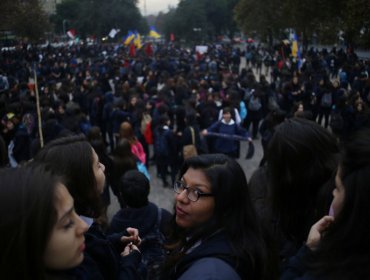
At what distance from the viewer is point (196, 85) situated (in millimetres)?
12547

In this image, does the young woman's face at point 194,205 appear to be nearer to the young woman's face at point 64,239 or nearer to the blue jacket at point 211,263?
the blue jacket at point 211,263

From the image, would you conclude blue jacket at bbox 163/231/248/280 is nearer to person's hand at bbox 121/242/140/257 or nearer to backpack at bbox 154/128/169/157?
person's hand at bbox 121/242/140/257

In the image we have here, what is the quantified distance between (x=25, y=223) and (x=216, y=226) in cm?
94

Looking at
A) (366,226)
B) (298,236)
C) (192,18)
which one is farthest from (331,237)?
(192,18)

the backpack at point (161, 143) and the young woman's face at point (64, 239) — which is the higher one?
the young woman's face at point (64, 239)

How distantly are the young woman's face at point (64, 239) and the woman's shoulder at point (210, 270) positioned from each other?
0.47 meters

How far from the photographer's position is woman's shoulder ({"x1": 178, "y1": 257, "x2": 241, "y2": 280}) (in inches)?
63.2

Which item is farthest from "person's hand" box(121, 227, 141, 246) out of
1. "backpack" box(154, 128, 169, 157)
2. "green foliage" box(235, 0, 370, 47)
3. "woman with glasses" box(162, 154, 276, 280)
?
"green foliage" box(235, 0, 370, 47)

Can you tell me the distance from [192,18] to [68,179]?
176ft

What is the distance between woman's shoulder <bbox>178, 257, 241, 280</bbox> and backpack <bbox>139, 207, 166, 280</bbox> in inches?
49.1

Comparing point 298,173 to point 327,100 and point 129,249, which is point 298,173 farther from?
point 327,100

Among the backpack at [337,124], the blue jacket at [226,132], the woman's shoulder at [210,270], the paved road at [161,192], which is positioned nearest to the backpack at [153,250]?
the woman's shoulder at [210,270]

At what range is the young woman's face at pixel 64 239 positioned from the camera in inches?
55.9

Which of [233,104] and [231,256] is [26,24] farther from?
[231,256]
